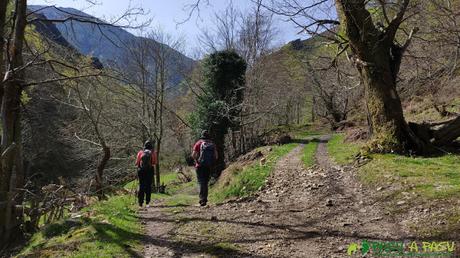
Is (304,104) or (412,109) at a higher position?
(304,104)

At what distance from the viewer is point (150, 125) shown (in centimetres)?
2980

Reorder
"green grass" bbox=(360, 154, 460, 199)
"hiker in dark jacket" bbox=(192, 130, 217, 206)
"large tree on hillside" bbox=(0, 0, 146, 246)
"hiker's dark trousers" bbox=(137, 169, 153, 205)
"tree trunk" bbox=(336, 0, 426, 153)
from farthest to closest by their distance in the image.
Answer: "hiker's dark trousers" bbox=(137, 169, 153, 205), "tree trunk" bbox=(336, 0, 426, 153), "hiker in dark jacket" bbox=(192, 130, 217, 206), "large tree on hillside" bbox=(0, 0, 146, 246), "green grass" bbox=(360, 154, 460, 199)

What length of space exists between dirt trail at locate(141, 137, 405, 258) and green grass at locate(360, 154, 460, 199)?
0.62m

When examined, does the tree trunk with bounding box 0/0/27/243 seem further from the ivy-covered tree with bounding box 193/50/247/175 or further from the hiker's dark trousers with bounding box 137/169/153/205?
the ivy-covered tree with bounding box 193/50/247/175

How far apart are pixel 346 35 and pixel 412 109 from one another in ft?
59.0

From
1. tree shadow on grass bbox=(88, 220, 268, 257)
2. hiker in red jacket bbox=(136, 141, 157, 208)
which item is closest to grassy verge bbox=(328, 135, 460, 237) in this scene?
tree shadow on grass bbox=(88, 220, 268, 257)

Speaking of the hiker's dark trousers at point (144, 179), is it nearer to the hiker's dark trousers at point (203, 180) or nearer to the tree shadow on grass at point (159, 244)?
the hiker's dark trousers at point (203, 180)

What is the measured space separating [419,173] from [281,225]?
141 inches

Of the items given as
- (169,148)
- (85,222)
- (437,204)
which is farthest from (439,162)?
(169,148)

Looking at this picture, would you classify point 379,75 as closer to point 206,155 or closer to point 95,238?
point 206,155

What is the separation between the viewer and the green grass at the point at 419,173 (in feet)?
24.3

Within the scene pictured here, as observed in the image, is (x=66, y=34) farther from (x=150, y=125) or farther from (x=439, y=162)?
(x=150, y=125)

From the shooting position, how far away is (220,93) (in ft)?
89.6

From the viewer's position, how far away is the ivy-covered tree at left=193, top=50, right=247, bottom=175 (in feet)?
88.6
